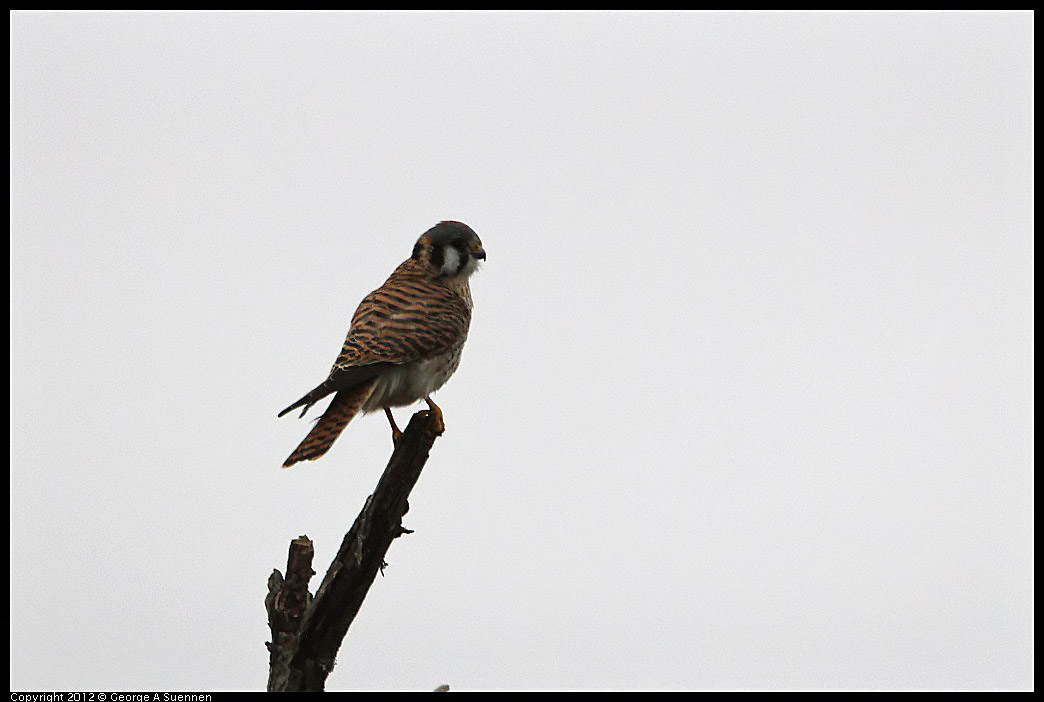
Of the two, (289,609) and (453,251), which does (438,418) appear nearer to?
(289,609)

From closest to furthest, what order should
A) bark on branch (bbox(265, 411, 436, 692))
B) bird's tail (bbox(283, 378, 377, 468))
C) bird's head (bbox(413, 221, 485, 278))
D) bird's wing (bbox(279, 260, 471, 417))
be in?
bark on branch (bbox(265, 411, 436, 692)), bird's tail (bbox(283, 378, 377, 468)), bird's wing (bbox(279, 260, 471, 417)), bird's head (bbox(413, 221, 485, 278))

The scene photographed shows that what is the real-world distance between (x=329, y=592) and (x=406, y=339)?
4.25 feet

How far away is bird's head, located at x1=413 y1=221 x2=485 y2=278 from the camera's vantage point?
5.54m

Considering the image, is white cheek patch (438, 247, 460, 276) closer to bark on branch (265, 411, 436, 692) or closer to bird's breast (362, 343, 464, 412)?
bird's breast (362, 343, 464, 412)

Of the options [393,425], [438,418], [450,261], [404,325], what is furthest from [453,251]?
[438,418]

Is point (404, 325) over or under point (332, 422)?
over

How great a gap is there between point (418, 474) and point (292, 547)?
597 millimetres

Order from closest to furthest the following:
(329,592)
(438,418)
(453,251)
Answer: (329,592) < (438,418) < (453,251)

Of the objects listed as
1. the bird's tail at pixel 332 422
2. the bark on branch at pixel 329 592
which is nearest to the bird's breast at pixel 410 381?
the bird's tail at pixel 332 422

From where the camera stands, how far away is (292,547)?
4160 millimetres

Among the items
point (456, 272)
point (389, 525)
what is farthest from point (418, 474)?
point (456, 272)

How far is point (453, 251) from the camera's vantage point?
5.55 metres

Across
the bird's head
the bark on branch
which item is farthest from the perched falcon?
the bark on branch
